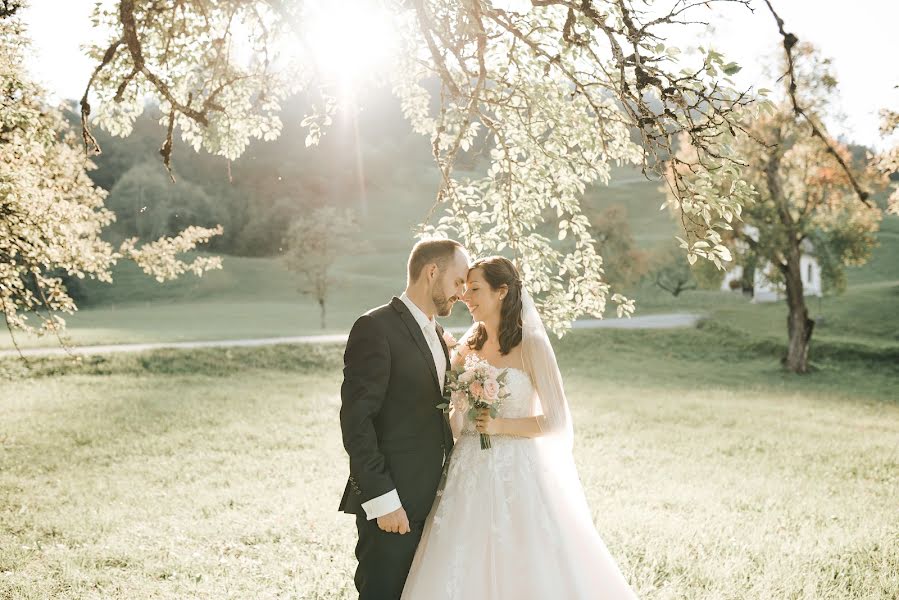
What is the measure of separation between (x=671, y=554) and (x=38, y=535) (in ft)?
22.3

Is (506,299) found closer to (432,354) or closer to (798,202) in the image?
(432,354)

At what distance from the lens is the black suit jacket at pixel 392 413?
417cm

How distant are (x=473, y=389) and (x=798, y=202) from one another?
78.8ft

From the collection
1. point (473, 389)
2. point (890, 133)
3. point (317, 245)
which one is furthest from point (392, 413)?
point (317, 245)

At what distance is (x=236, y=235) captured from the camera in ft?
255

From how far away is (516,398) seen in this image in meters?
4.95

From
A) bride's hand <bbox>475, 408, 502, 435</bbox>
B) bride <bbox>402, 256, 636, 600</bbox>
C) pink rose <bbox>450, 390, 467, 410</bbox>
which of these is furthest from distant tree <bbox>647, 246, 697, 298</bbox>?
pink rose <bbox>450, 390, 467, 410</bbox>

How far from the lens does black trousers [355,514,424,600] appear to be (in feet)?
14.5

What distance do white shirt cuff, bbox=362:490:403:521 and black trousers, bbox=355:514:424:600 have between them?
0.64ft

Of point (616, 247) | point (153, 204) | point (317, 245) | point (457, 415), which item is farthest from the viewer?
point (153, 204)

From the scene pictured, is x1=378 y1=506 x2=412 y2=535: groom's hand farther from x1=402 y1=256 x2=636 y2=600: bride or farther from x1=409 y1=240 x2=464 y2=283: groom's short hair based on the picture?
x1=409 y1=240 x2=464 y2=283: groom's short hair

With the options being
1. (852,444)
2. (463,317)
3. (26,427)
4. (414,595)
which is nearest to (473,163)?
(414,595)

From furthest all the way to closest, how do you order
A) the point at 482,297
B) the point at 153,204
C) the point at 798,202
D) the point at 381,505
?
the point at 153,204, the point at 798,202, the point at 482,297, the point at 381,505

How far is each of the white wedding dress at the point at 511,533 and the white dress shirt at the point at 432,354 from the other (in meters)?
0.51
